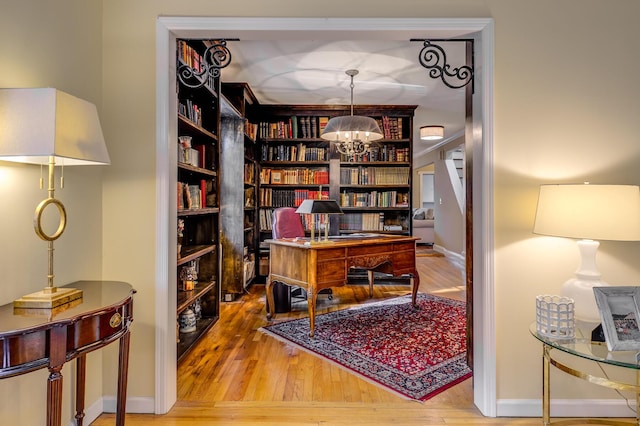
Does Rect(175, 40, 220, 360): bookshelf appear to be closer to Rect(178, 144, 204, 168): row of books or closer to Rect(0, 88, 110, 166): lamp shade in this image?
Rect(178, 144, 204, 168): row of books

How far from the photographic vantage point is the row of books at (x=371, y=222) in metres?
5.48

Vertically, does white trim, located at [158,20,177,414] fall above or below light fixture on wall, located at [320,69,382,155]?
below

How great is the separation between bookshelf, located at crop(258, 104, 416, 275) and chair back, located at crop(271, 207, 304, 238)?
4.36 ft

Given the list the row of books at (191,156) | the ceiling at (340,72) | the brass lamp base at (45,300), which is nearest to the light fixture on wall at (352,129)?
the ceiling at (340,72)

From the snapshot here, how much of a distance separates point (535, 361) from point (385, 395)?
32.8 inches

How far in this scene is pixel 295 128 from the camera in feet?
17.6

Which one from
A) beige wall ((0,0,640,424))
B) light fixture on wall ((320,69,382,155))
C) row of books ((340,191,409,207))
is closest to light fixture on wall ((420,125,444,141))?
row of books ((340,191,409,207))

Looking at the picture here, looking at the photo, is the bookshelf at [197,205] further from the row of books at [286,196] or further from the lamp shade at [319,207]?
the row of books at [286,196]

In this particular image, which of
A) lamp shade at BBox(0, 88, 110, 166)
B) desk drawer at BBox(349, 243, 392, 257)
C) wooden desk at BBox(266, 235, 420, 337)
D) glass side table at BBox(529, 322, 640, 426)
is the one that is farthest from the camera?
desk drawer at BBox(349, 243, 392, 257)

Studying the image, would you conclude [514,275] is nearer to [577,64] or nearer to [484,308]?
[484,308]

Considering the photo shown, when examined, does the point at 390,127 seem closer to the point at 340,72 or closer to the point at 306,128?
the point at 306,128

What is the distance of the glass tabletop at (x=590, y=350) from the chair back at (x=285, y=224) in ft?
8.97

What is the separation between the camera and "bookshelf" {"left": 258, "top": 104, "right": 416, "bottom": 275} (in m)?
5.36

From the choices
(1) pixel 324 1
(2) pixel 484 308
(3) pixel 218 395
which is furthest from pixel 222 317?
(1) pixel 324 1
